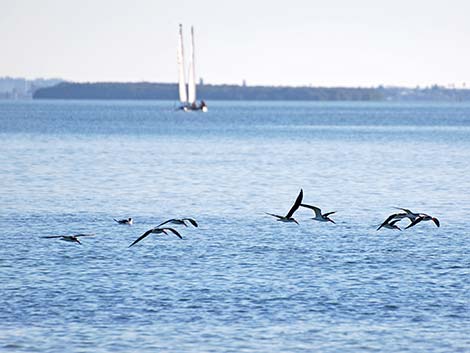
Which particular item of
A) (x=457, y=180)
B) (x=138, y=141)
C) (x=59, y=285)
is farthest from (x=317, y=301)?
(x=138, y=141)

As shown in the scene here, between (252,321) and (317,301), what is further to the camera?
(317,301)

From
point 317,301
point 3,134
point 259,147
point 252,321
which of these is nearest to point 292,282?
point 317,301

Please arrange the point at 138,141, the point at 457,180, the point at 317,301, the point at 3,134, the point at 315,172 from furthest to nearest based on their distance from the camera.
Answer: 1. the point at 3,134
2. the point at 138,141
3. the point at 315,172
4. the point at 457,180
5. the point at 317,301

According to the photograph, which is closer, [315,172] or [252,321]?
[252,321]

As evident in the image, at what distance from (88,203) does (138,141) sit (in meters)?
73.3

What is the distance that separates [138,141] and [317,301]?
3770 inches

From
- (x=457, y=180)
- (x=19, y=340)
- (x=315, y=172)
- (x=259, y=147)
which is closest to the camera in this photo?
(x=19, y=340)

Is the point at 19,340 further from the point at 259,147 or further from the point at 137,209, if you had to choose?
the point at 259,147

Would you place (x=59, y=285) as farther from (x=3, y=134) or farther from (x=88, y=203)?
(x=3, y=134)

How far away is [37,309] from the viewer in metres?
28.2

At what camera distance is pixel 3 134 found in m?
135

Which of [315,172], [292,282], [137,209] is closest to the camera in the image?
[292,282]

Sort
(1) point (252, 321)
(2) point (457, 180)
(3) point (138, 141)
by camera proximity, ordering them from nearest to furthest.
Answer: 1. (1) point (252, 321)
2. (2) point (457, 180)
3. (3) point (138, 141)

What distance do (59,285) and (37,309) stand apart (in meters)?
2.83
